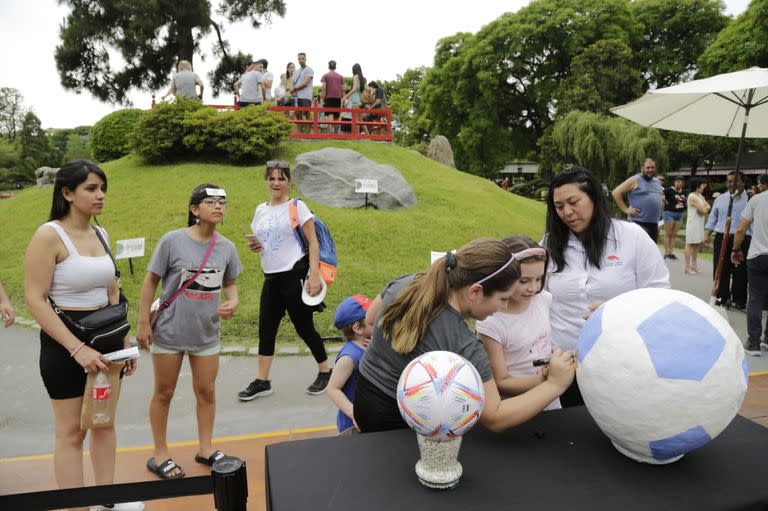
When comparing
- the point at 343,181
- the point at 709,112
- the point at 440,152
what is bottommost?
the point at 343,181

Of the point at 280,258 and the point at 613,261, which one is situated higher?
the point at 613,261

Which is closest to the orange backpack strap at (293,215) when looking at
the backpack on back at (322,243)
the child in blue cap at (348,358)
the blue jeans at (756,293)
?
the backpack on back at (322,243)

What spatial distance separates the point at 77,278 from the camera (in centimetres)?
249

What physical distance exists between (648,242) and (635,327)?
1.26 meters

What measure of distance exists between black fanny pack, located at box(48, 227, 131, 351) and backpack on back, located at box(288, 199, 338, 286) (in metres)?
1.72

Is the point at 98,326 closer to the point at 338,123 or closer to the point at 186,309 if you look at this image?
the point at 186,309

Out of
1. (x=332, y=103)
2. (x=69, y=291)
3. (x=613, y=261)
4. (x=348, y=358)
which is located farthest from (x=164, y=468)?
(x=332, y=103)

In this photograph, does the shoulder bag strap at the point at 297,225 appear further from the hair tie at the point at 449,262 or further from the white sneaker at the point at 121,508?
the hair tie at the point at 449,262

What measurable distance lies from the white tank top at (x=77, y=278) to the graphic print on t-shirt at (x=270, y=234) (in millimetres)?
1576

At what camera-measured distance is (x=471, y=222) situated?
10.8 m

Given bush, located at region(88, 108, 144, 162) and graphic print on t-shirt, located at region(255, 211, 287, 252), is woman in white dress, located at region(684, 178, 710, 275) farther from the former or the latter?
bush, located at region(88, 108, 144, 162)

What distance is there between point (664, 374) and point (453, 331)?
617 millimetres

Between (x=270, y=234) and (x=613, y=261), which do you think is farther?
(x=270, y=234)

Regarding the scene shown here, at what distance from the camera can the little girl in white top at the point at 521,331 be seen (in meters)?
2.08
